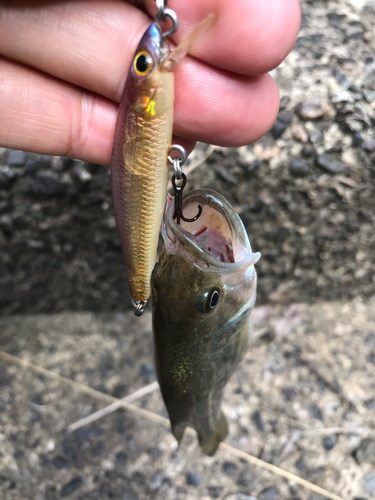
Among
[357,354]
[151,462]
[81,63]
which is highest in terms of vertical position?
[81,63]

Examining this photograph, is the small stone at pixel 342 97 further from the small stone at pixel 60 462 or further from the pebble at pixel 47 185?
the small stone at pixel 60 462

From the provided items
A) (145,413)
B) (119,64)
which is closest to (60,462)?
(145,413)

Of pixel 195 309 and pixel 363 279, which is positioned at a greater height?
pixel 195 309

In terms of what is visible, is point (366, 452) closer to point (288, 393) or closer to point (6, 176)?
point (288, 393)

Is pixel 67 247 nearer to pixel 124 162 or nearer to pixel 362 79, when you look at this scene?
pixel 124 162

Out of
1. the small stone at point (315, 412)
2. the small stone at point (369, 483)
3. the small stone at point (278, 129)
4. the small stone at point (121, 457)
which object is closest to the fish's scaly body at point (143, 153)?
the small stone at point (278, 129)

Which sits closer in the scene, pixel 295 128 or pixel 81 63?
pixel 81 63

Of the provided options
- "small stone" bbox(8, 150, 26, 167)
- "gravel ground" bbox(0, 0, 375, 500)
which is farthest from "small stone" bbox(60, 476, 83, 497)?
"small stone" bbox(8, 150, 26, 167)

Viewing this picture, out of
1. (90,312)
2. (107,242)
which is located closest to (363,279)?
(107,242)
